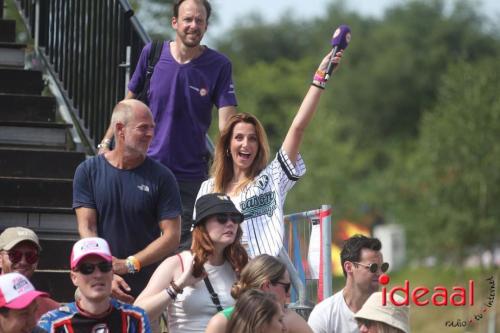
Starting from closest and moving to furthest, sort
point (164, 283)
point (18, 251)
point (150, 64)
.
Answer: point (164, 283), point (18, 251), point (150, 64)

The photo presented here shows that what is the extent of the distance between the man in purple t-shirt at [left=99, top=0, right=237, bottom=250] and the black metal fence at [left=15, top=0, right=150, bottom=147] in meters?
1.11

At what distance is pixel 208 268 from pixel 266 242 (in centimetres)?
77

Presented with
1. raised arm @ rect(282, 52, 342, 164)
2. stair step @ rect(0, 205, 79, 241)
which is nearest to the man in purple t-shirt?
raised arm @ rect(282, 52, 342, 164)

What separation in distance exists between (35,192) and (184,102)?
1.46 metres

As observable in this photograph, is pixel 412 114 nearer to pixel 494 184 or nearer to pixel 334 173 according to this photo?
pixel 334 173

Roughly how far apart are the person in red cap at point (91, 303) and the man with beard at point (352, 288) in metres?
1.56

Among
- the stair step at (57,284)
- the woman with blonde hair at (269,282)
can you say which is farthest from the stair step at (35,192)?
the woman with blonde hair at (269,282)

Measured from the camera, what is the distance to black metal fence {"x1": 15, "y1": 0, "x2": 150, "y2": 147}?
1034 centimetres

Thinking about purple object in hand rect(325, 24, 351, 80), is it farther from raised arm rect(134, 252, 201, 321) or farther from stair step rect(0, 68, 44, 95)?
stair step rect(0, 68, 44, 95)

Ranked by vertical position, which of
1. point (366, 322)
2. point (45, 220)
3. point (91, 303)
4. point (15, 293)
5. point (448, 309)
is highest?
point (45, 220)

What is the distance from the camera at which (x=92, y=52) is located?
10.8m

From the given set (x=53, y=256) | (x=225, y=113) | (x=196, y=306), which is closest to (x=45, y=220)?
(x=53, y=256)

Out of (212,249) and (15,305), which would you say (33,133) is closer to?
(212,249)

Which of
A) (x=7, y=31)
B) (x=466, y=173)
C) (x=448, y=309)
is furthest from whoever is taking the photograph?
(x=466, y=173)
